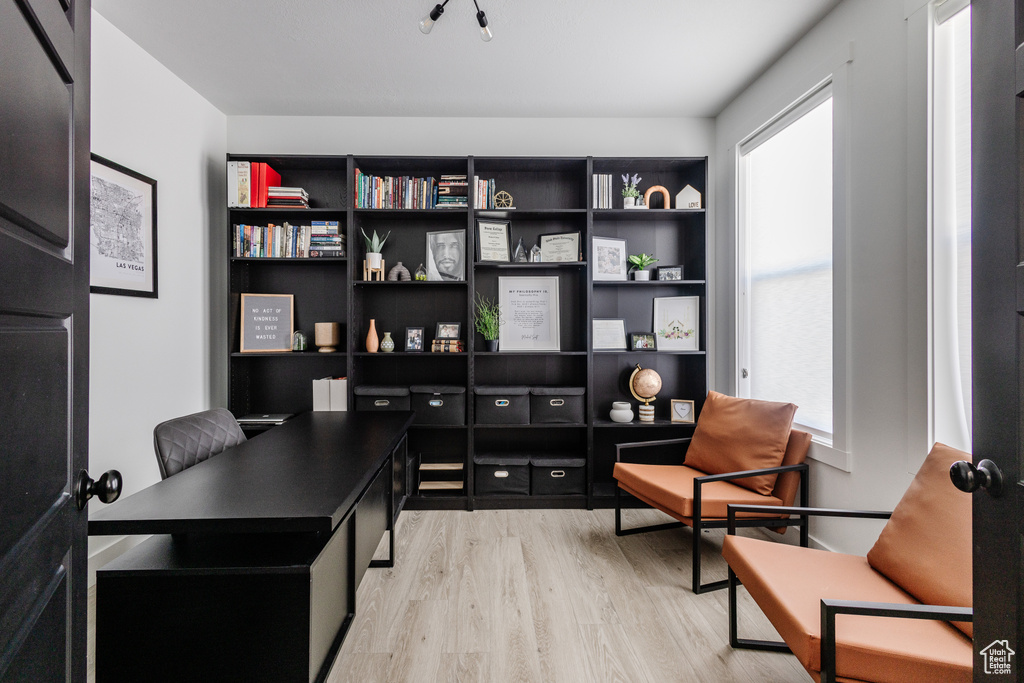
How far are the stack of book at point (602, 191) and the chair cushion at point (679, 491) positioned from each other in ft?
5.96

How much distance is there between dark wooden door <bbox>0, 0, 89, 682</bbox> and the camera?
575 mm

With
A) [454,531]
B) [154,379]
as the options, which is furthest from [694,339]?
[154,379]

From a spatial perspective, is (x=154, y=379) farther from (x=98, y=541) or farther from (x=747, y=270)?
(x=747, y=270)

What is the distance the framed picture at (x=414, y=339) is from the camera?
3.35 meters

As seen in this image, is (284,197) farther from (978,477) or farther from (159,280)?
(978,477)

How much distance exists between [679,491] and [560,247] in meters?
1.87

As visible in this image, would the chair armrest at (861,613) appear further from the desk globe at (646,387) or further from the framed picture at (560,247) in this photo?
the framed picture at (560,247)

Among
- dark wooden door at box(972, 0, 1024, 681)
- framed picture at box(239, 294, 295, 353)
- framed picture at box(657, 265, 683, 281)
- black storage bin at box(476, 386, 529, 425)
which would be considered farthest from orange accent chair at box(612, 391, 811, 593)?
framed picture at box(239, 294, 295, 353)

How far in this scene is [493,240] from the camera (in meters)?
3.36

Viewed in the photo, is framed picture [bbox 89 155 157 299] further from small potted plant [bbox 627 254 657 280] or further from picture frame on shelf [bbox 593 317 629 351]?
small potted plant [bbox 627 254 657 280]

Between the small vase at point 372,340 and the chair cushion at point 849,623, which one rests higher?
the small vase at point 372,340

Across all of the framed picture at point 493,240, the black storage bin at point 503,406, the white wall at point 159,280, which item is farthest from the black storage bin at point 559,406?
the white wall at point 159,280

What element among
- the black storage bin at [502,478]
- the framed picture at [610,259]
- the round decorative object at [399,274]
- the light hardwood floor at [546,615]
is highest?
the framed picture at [610,259]

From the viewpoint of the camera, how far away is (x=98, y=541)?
2.40 meters
